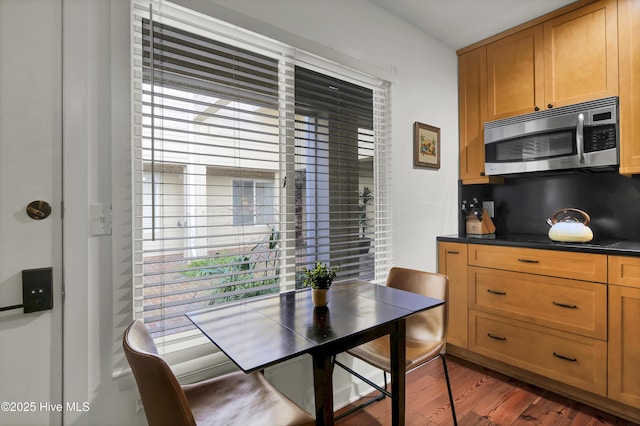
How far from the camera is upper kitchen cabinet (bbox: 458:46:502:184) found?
2.69m

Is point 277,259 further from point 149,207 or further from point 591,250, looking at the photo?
point 591,250

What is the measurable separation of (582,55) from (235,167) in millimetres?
2458

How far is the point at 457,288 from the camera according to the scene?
254cm

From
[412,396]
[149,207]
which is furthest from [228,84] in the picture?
[412,396]

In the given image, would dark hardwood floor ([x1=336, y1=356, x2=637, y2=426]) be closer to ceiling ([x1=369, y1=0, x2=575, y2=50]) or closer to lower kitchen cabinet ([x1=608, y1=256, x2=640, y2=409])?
lower kitchen cabinet ([x1=608, y1=256, x2=640, y2=409])

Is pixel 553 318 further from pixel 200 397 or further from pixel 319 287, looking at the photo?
pixel 200 397

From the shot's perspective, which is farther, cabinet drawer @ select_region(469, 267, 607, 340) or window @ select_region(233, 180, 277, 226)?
cabinet drawer @ select_region(469, 267, 607, 340)

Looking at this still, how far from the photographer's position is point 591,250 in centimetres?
191

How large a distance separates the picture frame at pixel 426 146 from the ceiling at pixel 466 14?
754mm

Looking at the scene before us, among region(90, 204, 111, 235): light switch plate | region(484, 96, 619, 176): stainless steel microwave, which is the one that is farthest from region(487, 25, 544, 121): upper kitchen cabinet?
region(90, 204, 111, 235): light switch plate

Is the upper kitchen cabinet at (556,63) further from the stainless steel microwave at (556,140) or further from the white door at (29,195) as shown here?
the white door at (29,195)

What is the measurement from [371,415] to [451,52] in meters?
2.90

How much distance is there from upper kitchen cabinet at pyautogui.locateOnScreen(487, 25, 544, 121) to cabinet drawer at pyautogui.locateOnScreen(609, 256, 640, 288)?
47.3 inches

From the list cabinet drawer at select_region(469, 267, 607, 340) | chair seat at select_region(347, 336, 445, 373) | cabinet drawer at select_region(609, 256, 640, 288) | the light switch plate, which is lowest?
chair seat at select_region(347, 336, 445, 373)
